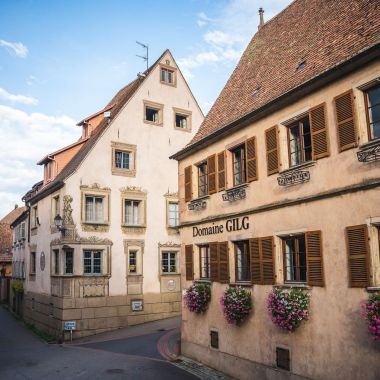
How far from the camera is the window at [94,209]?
2508 cm

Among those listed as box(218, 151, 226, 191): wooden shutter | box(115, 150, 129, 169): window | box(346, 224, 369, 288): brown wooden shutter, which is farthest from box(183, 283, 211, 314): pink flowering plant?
box(115, 150, 129, 169): window

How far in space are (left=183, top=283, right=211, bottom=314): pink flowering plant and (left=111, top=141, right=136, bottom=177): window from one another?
11576mm

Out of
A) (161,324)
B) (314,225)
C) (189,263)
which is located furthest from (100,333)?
(314,225)

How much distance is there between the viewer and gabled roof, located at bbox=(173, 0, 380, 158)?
11.8 m

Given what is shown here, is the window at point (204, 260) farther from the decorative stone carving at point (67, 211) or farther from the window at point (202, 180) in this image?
the decorative stone carving at point (67, 211)

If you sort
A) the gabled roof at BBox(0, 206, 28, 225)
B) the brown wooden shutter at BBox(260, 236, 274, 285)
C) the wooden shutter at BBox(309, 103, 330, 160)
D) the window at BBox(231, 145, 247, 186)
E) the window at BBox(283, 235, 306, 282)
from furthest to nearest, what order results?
the gabled roof at BBox(0, 206, 28, 225)
the window at BBox(231, 145, 247, 186)
the brown wooden shutter at BBox(260, 236, 274, 285)
the window at BBox(283, 235, 306, 282)
the wooden shutter at BBox(309, 103, 330, 160)

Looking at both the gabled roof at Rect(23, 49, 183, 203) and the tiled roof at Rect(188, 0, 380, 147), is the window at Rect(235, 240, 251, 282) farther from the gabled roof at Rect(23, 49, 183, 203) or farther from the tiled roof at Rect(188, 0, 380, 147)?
the gabled roof at Rect(23, 49, 183, 203)

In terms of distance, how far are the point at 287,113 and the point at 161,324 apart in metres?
16.2

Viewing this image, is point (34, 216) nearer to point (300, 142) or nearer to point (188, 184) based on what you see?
point (188, 184)

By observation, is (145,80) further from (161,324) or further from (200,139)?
(161,324)

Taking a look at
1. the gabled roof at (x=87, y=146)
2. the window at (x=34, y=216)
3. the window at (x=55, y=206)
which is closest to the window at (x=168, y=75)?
the gabled roof at (x=87, y=146)

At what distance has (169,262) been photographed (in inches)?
1083

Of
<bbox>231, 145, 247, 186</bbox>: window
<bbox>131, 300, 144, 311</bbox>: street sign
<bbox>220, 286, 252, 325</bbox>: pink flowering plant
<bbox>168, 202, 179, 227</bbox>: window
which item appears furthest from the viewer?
<bbox>168, 202, 179, 227</bbox>: window

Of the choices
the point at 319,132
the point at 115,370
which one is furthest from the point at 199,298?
the point at 319,132
